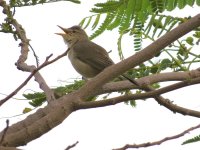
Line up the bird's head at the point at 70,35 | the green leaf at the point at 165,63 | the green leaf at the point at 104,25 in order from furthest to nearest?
the bird's head at the point at 70,35 < the green leaf at the point at 165,63 < the green leaf at the point at 104,25

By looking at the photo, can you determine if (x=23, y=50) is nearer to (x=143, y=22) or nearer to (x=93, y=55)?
(x=143, y=22)

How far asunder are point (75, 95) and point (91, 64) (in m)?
3.11

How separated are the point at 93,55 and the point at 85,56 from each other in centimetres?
9

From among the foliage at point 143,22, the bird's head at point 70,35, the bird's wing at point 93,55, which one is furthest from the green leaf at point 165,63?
the bird's head at point 70,35

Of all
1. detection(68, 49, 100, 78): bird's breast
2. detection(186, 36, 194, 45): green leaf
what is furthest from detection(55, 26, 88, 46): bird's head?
detection(186, 36, 194, 45): green leaf

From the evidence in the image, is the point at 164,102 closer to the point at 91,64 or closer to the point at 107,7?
the point at 107,7

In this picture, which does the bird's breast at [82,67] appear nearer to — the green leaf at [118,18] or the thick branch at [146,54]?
the green leaf at [118,18]

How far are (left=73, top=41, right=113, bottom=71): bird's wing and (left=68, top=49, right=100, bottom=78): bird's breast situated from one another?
0.03 metres

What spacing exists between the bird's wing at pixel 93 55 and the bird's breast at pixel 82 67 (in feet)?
0.10

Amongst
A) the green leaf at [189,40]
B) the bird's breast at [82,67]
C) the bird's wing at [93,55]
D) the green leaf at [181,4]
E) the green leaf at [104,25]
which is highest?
the green leaf at [181,4]

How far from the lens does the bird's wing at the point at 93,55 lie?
5.93 m

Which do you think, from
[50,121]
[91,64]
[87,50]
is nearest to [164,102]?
[50,121]

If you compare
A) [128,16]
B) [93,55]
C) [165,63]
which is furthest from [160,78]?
[93,55]

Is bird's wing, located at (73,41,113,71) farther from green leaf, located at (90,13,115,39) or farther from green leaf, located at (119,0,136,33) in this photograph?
green leaf, located at (119,0,136,33)
